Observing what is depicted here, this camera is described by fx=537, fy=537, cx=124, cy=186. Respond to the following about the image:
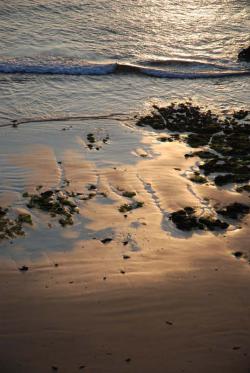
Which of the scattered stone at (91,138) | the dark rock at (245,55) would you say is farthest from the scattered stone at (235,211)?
the dark rock at (245,55)

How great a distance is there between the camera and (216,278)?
19.7ft

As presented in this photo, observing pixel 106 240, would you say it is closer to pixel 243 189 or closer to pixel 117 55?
pixel 243 189

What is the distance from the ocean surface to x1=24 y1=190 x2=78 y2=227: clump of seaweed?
368 centimetres

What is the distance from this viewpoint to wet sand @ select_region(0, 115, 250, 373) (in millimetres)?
4910

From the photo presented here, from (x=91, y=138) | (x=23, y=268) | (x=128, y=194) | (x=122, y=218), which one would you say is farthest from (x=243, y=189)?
(x=23, y=268)

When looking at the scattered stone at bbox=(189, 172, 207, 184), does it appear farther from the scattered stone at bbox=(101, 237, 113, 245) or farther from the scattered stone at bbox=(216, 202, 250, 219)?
the scattered stone at bbox=(101, 237, 113, 245)

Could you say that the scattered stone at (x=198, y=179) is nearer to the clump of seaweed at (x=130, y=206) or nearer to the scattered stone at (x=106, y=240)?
the clump of seaweed at (x=130, y=206)

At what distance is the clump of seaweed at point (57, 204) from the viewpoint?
7.14 meters

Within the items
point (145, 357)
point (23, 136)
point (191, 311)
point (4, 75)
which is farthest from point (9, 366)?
point (4, 75)

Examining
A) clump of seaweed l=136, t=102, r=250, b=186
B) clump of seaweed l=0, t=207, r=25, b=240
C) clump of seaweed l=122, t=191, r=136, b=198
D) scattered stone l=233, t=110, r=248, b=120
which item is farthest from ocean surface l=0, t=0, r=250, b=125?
clump of seaweed l=0, t=207, r=25, b=240

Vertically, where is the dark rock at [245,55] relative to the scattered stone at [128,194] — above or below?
above

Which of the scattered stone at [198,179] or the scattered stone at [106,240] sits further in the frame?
the scattered stone at [198,179]

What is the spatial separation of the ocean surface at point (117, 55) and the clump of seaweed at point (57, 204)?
12.1ft

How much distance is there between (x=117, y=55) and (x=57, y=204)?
33.3 feet
